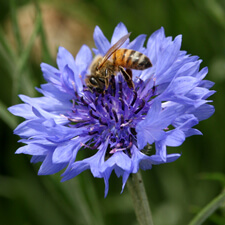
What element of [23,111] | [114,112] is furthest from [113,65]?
[23,111]

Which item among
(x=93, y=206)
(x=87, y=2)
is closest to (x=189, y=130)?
(x=93, y=206)

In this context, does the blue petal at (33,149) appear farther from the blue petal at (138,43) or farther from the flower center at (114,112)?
the blue petal at (138,43)

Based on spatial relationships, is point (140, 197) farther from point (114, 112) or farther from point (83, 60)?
point (83, 60)

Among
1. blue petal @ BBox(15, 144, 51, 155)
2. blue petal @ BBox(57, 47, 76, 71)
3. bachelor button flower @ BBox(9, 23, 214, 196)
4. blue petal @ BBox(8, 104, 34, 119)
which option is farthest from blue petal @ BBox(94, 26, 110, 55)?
blue petal @ BBox(15, 144, 51, 155)

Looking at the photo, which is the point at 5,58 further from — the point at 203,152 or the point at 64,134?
the point at 203,152

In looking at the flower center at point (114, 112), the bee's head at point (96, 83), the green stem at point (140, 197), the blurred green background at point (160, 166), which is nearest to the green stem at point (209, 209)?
the green stem at point (140, 197)
